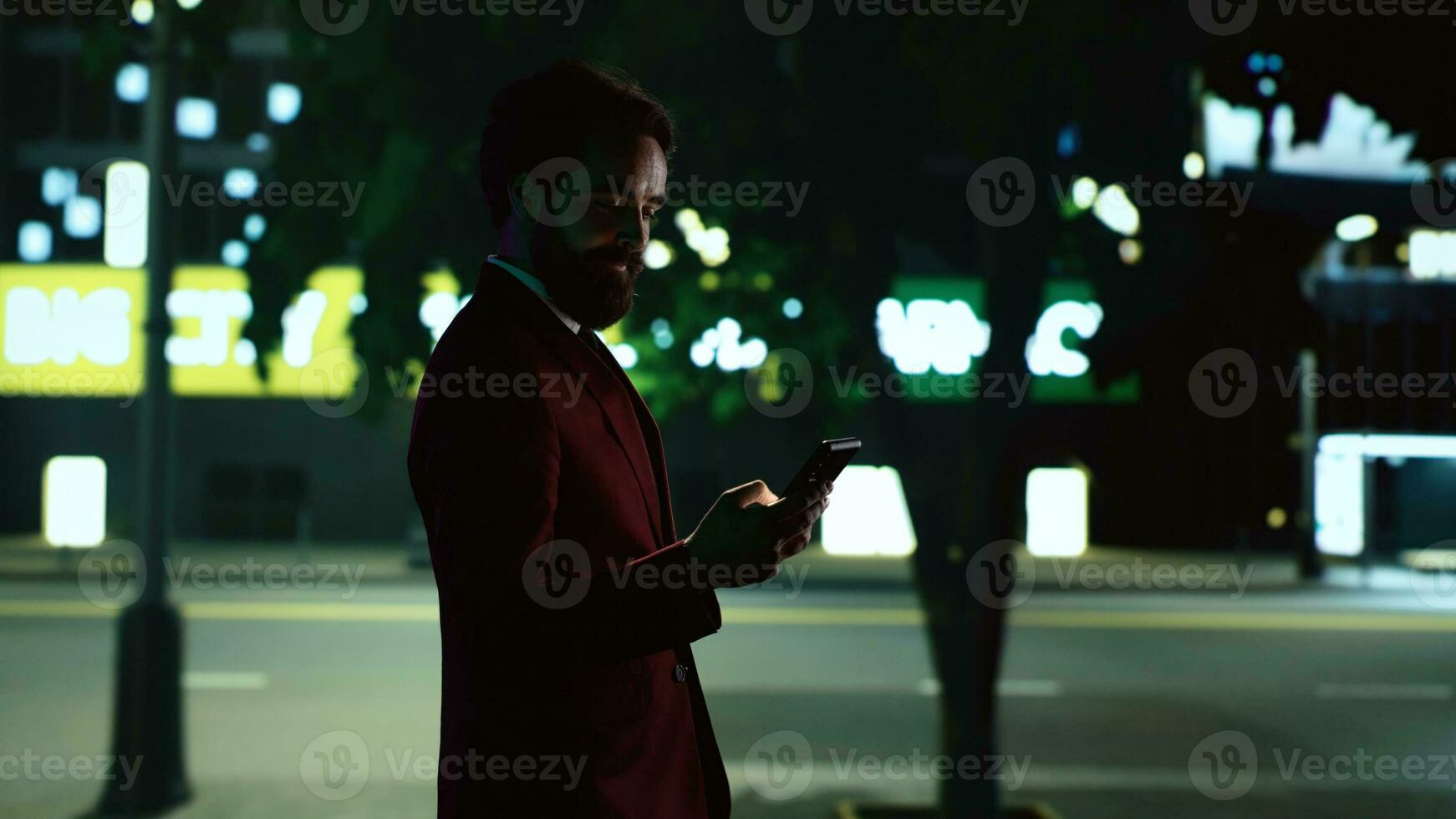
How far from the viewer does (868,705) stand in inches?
406

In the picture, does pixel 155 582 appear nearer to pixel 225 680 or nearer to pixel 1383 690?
pixel 225 680

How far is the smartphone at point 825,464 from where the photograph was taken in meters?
1.81

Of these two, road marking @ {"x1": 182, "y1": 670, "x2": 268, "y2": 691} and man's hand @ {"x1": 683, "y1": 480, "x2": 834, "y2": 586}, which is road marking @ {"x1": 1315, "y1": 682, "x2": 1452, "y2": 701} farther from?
man's hand @ {"x1": 683, "y1": 480, "x2": 834, "y2": 586}

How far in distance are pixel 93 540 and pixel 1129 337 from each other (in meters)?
22.3

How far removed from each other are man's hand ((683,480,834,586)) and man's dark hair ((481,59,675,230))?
0.54 meters

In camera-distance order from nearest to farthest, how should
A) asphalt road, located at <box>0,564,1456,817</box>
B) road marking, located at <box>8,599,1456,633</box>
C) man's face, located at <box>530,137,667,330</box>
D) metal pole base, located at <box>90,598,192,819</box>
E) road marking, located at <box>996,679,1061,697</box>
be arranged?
man's face, located at <box>530,137,667,330</box> → metal pole base, located at <box>90,598,192,819</box> → asphalt road, located at <box>0,564,1456,817</box> → road marking, located at <box>996,679,1061,697</box> → road marking, located at <box>8,599,1456,633</box>

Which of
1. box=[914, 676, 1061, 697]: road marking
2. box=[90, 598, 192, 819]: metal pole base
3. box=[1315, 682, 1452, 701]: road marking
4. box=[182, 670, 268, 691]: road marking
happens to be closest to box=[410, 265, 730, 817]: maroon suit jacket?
box=[90, 598, 192, 819]: metal pole base

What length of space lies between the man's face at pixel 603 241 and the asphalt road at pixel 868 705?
5263 mm

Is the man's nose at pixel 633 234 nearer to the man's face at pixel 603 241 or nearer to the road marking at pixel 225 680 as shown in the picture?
the man's face at pixel 603 241

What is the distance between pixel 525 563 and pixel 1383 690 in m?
11.7

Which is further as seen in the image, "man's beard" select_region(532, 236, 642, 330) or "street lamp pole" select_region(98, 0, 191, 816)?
"street lamp pole" select_region(98, 0, 191, 816)

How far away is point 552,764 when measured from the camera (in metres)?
1.66

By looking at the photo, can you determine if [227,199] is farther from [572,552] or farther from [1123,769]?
[1123,769]

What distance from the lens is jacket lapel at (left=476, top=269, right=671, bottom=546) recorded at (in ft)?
5.85
